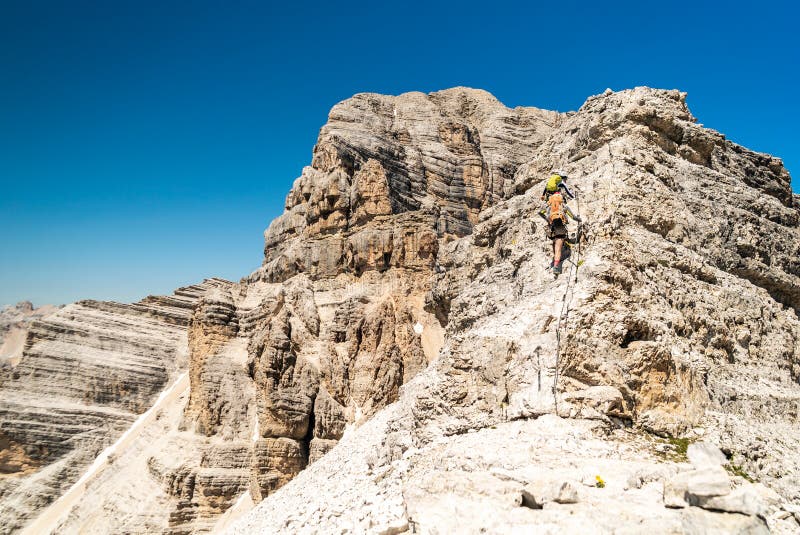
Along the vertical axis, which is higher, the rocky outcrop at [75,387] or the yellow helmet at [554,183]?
the yellow helmet at [554,183]

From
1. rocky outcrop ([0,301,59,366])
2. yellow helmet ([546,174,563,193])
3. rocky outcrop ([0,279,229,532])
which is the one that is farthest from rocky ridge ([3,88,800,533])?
rocky outcrop ([0,301,59,366])

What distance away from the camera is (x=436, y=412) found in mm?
13102

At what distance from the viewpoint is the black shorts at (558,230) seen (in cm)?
1388

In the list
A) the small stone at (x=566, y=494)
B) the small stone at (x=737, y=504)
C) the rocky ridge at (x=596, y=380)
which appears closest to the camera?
the small stone at (x=737, y=504)

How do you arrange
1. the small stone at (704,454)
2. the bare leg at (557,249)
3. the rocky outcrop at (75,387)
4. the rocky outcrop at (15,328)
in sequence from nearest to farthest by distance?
the small stone at (704,454)
the bare leg at (557,249)
the rocky outcrop at (75,387)
the rocky outcrop at (15,328)

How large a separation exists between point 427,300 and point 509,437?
578 inches

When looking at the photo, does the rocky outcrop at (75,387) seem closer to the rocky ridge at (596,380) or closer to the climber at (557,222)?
the rocky ridge at (596,380)

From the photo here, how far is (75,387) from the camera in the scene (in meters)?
47.8

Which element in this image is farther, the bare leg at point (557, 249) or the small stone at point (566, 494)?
the bare leg at point (557, 249)

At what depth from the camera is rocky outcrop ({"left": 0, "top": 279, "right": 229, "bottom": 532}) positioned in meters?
43.2

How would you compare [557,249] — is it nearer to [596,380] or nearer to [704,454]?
[596,380]

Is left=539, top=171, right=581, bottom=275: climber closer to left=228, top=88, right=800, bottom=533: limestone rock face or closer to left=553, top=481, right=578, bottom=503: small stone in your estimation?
left=228, top=88, right=800, bottom=533: limestone rock face

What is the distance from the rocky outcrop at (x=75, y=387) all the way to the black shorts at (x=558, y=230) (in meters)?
42.4

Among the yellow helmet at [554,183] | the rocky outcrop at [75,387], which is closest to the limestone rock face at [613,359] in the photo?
the yellow helmet at [554,183]
